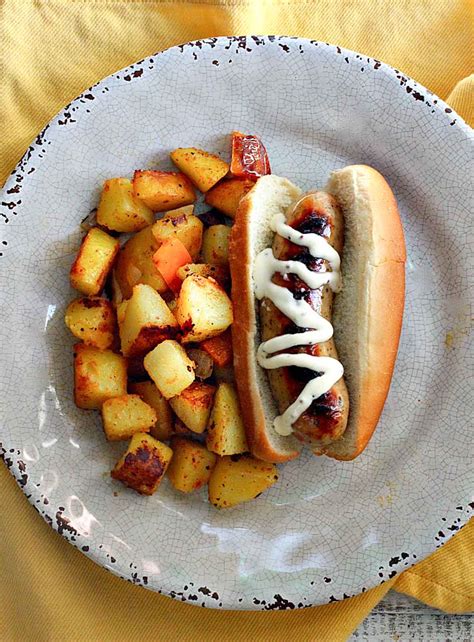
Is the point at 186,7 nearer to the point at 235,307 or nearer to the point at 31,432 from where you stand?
the point at 235,307

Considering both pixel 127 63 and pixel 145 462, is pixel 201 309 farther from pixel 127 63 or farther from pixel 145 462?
pixel 127 63

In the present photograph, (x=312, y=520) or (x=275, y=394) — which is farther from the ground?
(x=275, y=394)

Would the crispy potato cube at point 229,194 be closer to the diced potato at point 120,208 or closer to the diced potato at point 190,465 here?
the diced potato at point 120,208

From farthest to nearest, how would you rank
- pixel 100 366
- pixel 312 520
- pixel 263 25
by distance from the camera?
1. pixel 263 25
2. pixel 312 520
3. pixel 100 366

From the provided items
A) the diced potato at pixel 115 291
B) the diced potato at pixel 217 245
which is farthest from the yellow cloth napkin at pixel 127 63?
the diced potato at pixel 217 245

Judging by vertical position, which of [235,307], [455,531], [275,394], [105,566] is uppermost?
[235,307]

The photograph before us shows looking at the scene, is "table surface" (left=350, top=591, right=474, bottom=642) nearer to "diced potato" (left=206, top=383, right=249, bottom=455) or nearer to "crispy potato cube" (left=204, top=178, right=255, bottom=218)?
"diced potato" (left=206, top=383, right=249, bottom=455)

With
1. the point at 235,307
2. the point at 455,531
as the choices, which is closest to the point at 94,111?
the point at 235,307

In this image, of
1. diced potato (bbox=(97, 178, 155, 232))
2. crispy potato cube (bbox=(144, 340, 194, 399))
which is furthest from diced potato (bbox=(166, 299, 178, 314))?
diced potato (bbox=(97, 178, 155, 232))
